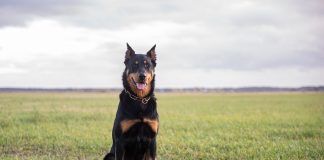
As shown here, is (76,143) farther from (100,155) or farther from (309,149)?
(309,149)

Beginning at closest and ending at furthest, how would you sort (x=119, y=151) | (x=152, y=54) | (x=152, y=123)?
(x=119, y=151) < (x=152, y=123) < (x=152, y=54)

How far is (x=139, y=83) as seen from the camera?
24.1 feet

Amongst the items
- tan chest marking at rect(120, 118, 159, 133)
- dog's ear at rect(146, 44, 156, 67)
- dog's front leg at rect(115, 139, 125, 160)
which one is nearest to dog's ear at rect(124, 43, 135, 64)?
dog's ear at rect(146, 44, 156, 67)

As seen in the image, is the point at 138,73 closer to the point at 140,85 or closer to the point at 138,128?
the point at 140,85

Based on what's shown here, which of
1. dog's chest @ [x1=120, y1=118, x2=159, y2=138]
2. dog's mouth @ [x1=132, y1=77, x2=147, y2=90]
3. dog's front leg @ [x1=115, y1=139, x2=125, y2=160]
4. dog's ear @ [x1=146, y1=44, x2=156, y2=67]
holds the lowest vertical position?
dog's front leg @ [x1=115, y1=139, x2=125, y2=160]

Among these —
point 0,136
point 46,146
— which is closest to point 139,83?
point 46,146

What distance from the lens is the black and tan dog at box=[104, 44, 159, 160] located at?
7.33 metres

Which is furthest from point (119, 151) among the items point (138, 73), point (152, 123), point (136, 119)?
point (138, 73)

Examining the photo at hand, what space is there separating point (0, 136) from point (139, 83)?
26.7 feet

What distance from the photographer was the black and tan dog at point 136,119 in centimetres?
733

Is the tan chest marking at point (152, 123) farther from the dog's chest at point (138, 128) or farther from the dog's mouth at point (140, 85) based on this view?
the dog's mouth at point (140, 85)

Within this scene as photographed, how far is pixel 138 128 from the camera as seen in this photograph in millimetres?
7328

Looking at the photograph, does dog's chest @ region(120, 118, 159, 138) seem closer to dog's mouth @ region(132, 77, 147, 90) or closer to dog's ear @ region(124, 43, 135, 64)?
dog's mouth @ region(132, 77, 147, 90)

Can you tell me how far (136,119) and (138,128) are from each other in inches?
5.9
